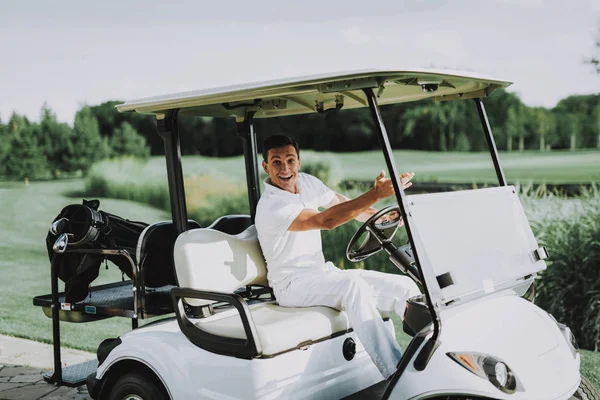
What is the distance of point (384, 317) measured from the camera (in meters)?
3.52

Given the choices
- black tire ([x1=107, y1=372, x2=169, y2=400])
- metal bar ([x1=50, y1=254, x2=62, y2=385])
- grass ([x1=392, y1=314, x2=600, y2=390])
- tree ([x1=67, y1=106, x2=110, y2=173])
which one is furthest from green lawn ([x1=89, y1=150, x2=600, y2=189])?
black tire ([x1=107, y1=372, x2=169, y2=400])

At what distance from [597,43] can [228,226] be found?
6.31 meters

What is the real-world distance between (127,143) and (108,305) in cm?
1076

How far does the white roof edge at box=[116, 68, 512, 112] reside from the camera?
8.35 feet

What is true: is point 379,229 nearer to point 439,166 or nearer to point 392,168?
point 392,168

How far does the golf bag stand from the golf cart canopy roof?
0.62 metres

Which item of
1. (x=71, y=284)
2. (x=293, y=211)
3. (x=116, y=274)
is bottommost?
(x=116, y=274)

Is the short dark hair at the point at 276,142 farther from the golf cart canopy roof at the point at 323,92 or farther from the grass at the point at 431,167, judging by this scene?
the grass at the point at 431,167

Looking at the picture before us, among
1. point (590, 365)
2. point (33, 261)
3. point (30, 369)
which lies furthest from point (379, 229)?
point (33, 261)

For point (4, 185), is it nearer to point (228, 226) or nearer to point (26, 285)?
point (26, 285)

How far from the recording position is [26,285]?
29.0 feet

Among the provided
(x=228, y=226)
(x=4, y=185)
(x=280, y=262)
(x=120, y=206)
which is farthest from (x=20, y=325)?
(x=4, y=185)

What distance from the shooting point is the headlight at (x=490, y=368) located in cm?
241

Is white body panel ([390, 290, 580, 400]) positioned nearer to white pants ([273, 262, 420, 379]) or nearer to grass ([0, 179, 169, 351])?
white pants ([273, 262, 420, 379])
